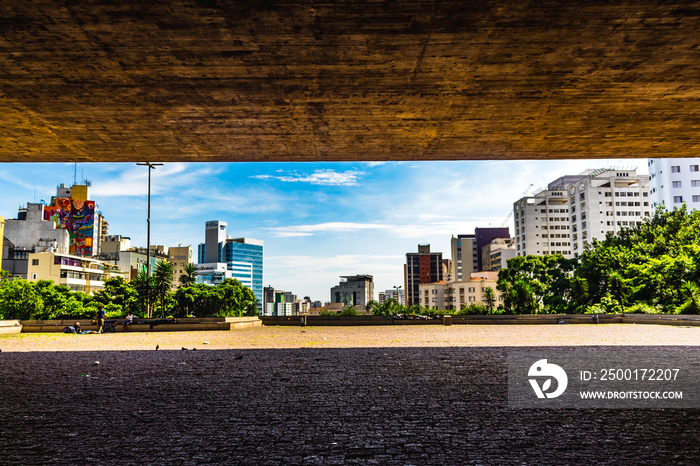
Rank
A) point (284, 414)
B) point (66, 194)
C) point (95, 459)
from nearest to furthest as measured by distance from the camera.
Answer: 1. point (95, 459)
2. point (284, 414)
3. point (66, 194)

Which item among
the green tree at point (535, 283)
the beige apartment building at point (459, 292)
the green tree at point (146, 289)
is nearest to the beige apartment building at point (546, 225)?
the beige apartment building at point (459, 292)

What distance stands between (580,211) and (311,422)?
13757 cm

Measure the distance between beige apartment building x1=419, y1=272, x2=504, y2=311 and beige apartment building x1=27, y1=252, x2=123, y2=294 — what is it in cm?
8851

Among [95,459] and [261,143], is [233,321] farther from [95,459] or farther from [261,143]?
[95,459]

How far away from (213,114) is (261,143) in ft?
7.57

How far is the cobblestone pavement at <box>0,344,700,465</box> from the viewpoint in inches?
203

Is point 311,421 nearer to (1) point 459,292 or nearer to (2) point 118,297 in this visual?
(2) point 118,297

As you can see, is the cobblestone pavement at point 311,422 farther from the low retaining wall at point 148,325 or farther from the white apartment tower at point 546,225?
the white apartment tower at point 546,225

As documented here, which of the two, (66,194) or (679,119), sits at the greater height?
(66,194)

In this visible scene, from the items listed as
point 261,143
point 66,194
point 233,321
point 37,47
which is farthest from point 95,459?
point 66,194

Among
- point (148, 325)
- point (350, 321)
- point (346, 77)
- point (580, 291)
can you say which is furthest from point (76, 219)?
point (346, 77)

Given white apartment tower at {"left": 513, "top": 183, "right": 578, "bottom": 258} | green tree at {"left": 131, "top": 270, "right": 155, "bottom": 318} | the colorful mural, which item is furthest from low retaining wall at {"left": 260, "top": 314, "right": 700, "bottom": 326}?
white apartment tower at {"left": 513, "top": 183, "right": 578, "bottom": 258}

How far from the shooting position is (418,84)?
1039 cm

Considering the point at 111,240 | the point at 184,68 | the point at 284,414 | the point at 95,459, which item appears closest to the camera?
the point at 95,459
